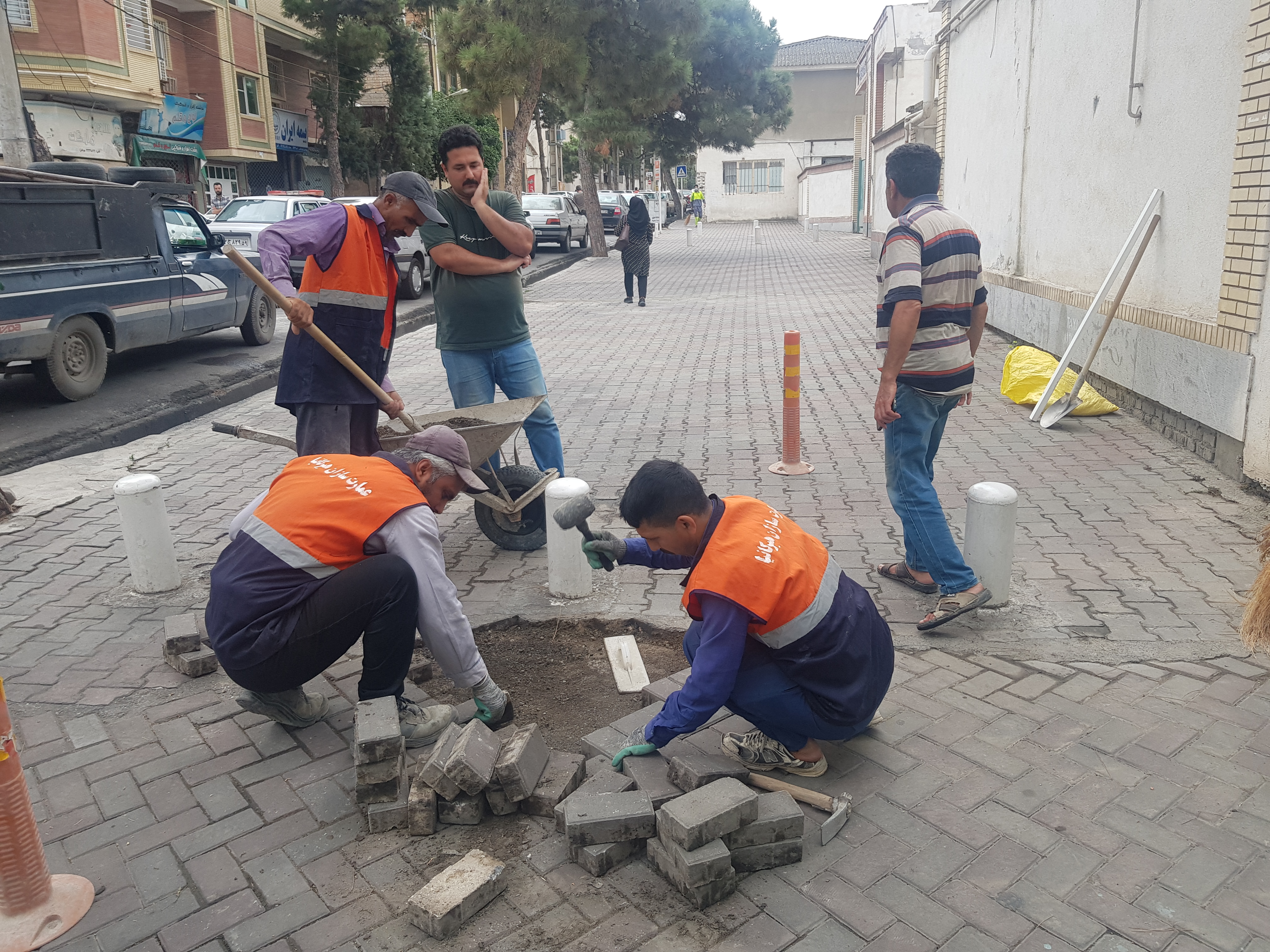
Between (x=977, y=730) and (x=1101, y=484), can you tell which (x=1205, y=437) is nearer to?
(x=1101, y=484)

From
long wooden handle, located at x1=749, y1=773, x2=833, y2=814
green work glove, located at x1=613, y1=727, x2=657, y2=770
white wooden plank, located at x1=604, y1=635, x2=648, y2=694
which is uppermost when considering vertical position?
green work glove, located at x1=613, y1=727, x2=657, y2=770

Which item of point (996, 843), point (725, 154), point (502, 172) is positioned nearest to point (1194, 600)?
point (996, 843)

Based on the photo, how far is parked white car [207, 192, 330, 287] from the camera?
15047mm

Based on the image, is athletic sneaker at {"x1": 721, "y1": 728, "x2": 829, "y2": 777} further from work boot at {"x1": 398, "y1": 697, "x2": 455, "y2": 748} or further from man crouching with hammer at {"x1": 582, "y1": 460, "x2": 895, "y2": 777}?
work boot at {"x1": 398, "y1": 697, "x2": 455, "y2": 748}

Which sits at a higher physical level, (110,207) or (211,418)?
(110,207)

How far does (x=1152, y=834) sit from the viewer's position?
9.60ft

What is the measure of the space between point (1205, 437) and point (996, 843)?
16.3 feet

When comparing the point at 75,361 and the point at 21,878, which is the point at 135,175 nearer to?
the point at 75,361

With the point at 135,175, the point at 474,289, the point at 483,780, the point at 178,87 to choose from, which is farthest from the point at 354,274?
the point at 178,87

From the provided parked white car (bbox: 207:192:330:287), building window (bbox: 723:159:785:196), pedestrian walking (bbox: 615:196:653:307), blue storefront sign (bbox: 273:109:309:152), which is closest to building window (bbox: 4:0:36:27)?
parked white car (bbox: 207:192:330:287)

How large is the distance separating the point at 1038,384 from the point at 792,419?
3104 millimetres

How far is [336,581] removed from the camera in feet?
10.4

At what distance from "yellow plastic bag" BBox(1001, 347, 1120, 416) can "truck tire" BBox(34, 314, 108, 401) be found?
28.4ft

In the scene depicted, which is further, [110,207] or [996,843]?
[110,207]
